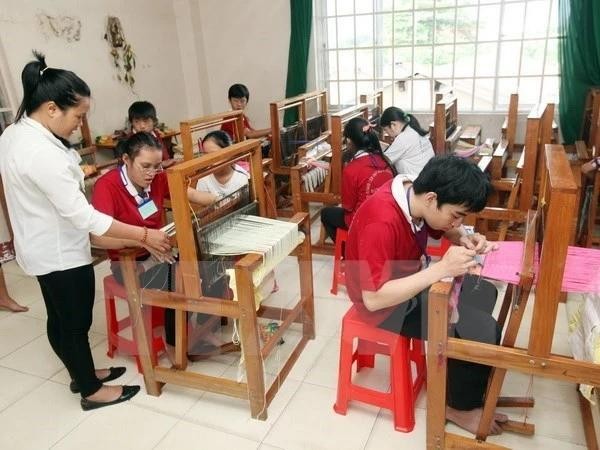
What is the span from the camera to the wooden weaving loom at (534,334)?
3.51 feet

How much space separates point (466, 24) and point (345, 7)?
1174 millimetres

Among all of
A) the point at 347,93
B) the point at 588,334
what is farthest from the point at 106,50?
the point at 588,334

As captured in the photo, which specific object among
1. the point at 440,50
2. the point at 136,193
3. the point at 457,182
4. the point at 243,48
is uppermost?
the point at 243,48

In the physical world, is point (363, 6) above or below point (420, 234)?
above

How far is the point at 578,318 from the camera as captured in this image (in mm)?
1735

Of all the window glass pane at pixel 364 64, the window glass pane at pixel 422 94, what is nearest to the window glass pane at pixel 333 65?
the window glass pane at pixel 364 64

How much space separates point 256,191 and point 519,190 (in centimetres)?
167

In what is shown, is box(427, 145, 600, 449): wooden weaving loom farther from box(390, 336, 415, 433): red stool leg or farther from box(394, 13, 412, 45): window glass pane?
box(394, 13, 412, 45): window glass pane

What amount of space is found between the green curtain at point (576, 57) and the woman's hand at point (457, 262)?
3.11m

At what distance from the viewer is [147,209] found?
6.64 feet

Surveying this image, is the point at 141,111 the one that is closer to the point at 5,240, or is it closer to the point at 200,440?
the point at 5,240

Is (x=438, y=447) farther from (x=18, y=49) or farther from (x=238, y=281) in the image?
(x=18, y=49)

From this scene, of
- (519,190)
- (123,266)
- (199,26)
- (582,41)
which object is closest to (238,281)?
(123,266)

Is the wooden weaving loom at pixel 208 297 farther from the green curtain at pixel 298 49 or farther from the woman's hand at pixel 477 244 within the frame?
the green curtain at pixel 298 49
